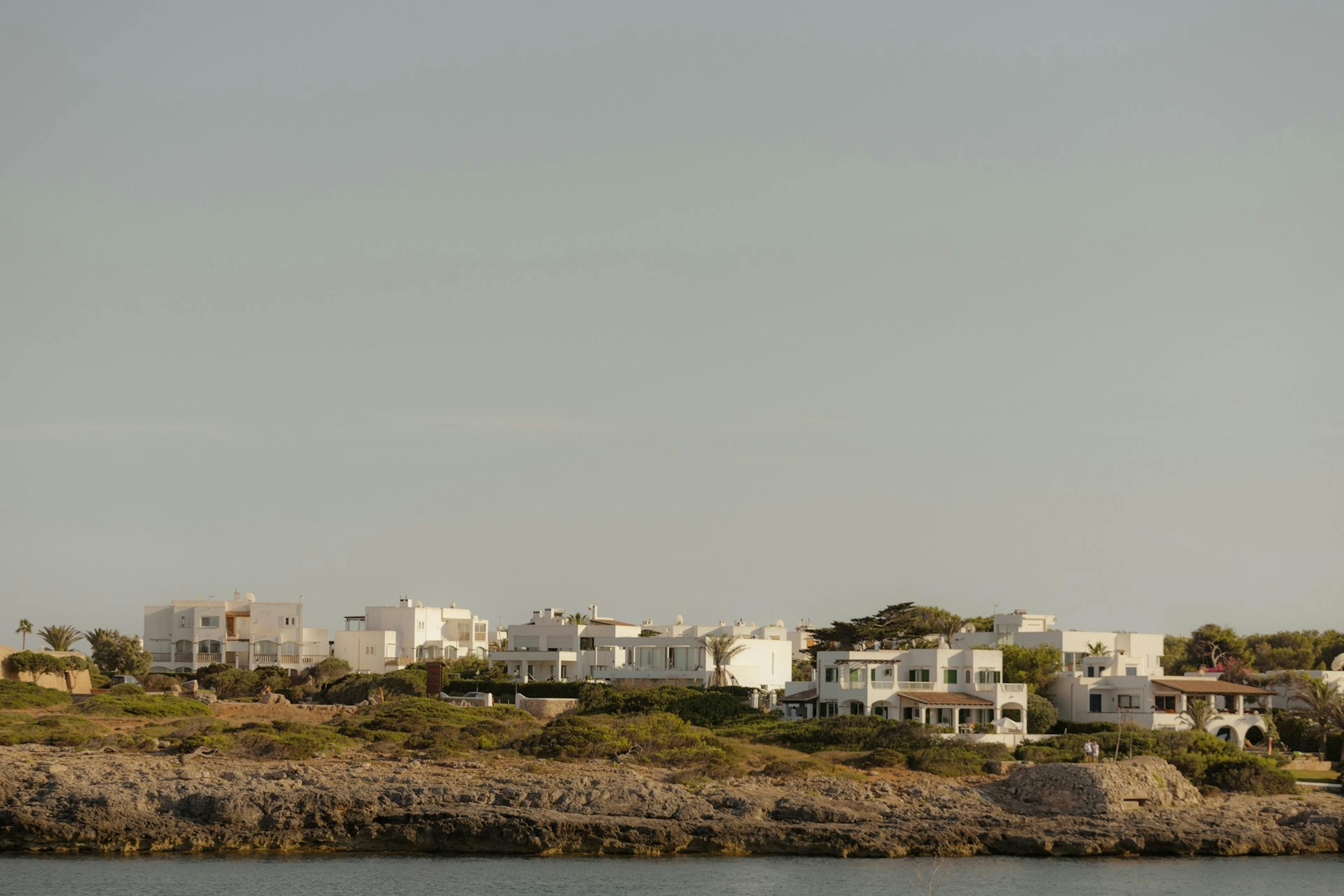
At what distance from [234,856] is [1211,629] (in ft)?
248

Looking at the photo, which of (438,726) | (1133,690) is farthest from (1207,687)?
(438,726)

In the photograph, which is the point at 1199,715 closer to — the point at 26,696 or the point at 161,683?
the point at 26,696

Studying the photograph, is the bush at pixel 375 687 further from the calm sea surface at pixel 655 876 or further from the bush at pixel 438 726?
the calm sea surface at pixel 655 876

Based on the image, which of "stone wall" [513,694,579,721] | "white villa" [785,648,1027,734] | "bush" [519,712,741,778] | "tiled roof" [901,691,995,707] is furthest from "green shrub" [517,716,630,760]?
"tiled roof" [901,691,995,707]

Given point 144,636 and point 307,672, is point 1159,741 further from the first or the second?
point 144,636

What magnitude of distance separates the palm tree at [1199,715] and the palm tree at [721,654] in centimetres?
2302

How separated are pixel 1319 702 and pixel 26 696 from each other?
59.3m

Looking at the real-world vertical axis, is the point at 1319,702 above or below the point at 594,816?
above

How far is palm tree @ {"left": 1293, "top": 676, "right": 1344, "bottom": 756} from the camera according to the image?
224 ft

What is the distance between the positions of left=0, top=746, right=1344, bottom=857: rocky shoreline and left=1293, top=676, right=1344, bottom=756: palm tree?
37.1 ft

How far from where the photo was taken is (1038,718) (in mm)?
68938

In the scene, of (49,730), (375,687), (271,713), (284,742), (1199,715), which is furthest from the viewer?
(375,687)

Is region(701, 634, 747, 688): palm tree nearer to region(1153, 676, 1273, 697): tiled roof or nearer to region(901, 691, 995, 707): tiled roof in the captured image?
region(901, 691, 995, 707): tiled roof

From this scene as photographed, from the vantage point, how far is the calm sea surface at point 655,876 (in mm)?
45438
